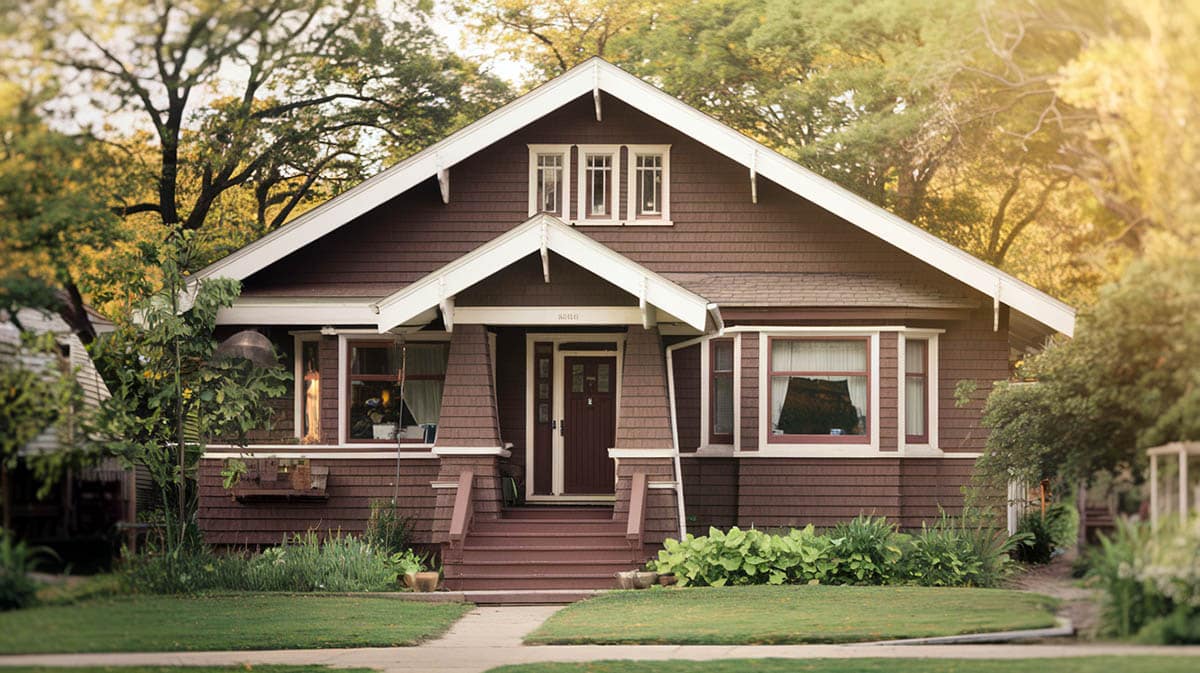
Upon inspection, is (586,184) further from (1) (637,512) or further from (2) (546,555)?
(2) (546,555)

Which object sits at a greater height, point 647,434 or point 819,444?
point 647,434

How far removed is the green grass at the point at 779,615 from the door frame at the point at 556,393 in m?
4.71

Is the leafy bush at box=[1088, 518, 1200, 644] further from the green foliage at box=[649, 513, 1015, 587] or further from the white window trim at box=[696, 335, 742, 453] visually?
the white window trim at box=[696, 335, 742, 453]

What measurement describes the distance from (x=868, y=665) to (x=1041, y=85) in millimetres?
4666

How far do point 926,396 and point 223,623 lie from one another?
11.0 m

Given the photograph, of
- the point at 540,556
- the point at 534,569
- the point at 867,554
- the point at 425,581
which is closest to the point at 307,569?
the point at 425,581

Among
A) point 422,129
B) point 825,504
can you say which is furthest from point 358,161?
point 825,504

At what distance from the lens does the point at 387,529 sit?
2019 centimetres

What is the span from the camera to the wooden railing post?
18.8 metres

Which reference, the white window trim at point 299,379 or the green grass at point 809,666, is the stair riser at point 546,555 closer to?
the white window trim at point 299,379

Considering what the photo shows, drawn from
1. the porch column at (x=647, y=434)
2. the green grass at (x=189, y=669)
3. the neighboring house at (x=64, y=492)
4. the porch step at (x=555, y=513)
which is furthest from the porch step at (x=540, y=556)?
the neighboring house at (x=64, y=492)

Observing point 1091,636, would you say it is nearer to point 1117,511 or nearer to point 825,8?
point 1117,511

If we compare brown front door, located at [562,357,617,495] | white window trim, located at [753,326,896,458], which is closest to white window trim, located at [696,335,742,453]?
white window trim, located at [753,326,896,458]

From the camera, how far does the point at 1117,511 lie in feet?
32.1
